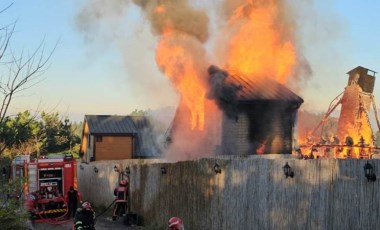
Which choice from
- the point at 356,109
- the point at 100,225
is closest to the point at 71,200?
the point at 100,225

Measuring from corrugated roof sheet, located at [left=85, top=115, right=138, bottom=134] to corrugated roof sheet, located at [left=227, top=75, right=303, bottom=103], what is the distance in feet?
60.0

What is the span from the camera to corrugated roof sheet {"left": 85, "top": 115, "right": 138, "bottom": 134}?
150 ft

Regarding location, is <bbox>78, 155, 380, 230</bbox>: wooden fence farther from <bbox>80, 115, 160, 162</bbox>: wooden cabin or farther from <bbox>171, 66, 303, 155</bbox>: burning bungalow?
<bbox>80, 115, 160, 162</bbox>: wooden cabin

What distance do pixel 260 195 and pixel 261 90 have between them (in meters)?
18.9

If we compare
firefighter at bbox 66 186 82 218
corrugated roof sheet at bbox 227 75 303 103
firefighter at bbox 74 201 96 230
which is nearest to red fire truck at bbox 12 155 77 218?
firefighter at bbox 66 186 82 218

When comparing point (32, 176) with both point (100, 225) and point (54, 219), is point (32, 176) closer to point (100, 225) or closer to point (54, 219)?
point (54, 219)

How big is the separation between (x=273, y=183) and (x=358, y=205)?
269 centimetres

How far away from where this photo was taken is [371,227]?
8961 mm

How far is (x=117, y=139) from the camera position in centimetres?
4584

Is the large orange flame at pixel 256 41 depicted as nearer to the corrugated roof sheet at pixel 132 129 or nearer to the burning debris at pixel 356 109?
the burning debris at pixel 356 109

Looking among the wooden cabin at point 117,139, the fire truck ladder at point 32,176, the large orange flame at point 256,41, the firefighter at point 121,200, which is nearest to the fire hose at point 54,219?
the fire truck ladder at point 32,176

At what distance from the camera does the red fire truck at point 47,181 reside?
2072 cm

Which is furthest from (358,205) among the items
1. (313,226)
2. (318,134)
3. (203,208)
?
(318,134)

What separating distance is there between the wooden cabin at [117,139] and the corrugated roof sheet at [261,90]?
17.2m
